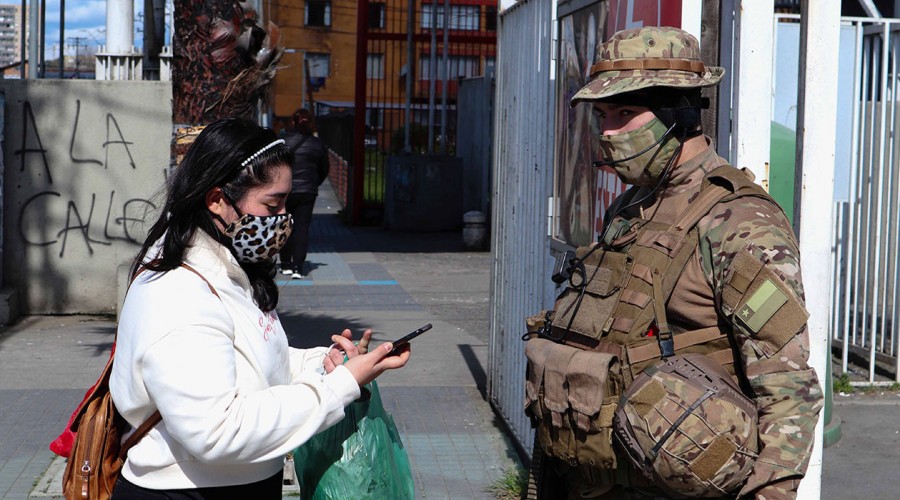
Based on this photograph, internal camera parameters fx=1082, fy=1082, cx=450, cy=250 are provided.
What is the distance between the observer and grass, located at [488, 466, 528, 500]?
5.31 meters

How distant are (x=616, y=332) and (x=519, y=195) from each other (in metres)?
3.68

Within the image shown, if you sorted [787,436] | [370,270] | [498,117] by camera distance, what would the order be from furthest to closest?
[370,270] < [498,117] < [787,436]

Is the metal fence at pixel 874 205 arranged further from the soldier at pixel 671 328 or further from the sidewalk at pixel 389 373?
the soldier at pixel 671 328

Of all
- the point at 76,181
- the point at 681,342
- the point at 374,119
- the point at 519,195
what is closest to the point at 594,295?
the point at 681,342

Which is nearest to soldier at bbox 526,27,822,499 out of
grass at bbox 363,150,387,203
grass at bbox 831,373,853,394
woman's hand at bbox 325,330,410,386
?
woman's hand at bbox 325,330,410,386

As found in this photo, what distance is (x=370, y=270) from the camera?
44.9 feet

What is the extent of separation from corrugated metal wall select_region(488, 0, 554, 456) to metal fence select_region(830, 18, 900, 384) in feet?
8.00

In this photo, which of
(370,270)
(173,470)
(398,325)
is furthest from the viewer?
(370,270)

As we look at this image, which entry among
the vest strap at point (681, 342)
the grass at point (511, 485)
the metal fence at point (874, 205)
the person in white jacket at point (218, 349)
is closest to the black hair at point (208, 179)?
the person in white jacket at point (218, 349)

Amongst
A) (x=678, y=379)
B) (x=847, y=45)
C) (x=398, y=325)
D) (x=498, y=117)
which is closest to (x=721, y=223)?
(x=678, y=379)

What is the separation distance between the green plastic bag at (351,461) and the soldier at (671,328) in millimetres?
409

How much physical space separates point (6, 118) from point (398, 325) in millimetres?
4156

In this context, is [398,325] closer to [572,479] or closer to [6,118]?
[6,118]

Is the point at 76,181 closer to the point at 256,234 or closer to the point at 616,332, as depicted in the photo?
the point at 256,234
